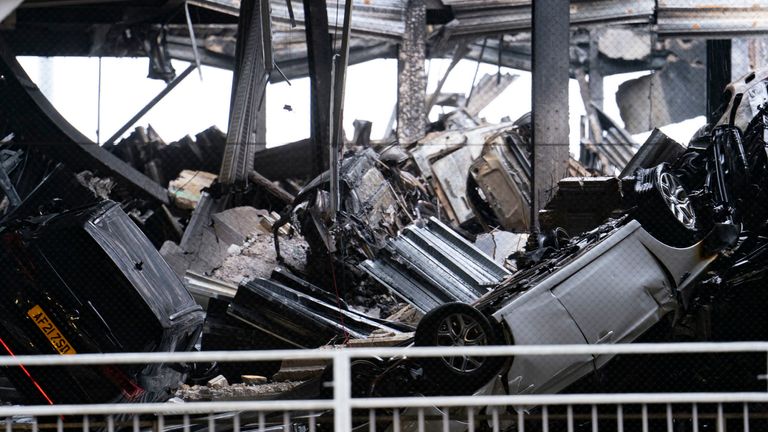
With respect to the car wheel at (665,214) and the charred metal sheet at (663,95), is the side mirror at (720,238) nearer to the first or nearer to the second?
the car wheel at (665,214)

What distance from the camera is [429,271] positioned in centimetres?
872

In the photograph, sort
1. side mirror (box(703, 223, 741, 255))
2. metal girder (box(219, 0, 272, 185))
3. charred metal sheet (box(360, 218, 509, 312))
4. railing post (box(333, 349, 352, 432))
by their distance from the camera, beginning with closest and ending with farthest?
railing post (box(333, 349, 352, 432)) < side mirror (box(703, 223, 741, 255)) < charred metal sheet (box(360, 218, 509, 312)) < metal girder (box(219, 0, 272, 185))

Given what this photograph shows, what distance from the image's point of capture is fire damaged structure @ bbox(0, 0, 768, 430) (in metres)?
5.89

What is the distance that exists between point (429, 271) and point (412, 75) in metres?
7.09

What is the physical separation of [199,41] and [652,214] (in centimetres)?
1352

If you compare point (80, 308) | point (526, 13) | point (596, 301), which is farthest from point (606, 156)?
point (80, 308)

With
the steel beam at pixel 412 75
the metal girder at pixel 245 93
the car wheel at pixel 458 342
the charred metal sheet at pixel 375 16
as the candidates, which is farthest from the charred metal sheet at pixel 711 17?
the car wheel at pixel 458 342

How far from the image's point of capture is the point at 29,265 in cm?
677

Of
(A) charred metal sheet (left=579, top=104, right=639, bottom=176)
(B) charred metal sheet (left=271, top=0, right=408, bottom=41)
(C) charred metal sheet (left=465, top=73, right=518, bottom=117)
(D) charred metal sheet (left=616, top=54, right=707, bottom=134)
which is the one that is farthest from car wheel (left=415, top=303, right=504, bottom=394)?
(D) charred metal sheet (left=616, top=54, right=707, bottom=134)

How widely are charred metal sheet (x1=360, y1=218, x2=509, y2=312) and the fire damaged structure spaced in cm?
2

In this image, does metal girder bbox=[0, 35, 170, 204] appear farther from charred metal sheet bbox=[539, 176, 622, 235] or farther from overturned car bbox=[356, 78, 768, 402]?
overturned car bbox=[356, 78, 768, 402]

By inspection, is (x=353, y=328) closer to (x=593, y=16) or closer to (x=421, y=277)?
(x=421, y=277)

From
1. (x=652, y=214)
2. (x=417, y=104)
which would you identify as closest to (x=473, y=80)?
(x=417, y=104)

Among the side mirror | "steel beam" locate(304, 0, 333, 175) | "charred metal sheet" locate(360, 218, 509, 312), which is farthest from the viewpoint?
"steel beam" locate(304, 0, 333, 175)
